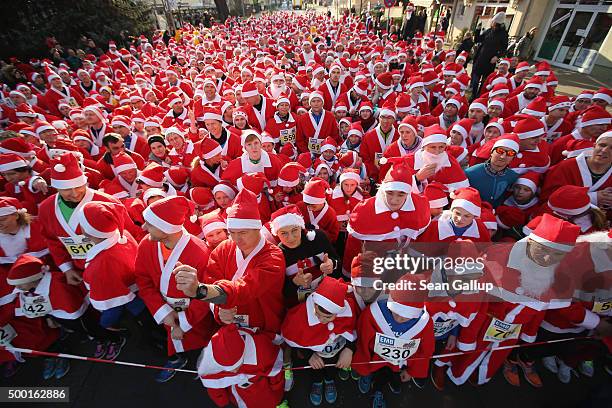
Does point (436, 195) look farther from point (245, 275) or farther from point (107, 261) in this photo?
point (107, 261)

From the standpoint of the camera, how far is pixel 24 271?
265 cm

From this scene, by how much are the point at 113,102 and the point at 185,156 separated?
5937 mm

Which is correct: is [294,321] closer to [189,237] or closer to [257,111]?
[189,237]

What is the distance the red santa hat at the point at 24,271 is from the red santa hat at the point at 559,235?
4.67m

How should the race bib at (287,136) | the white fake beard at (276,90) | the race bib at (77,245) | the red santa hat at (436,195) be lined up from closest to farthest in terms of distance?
the race bib at (77,245)
the red santa hat at (436,195)
the race bib at (287,136)
the white fake beard at (276,90)

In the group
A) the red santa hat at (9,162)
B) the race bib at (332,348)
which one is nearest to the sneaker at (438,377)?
the race bib at (332,348)

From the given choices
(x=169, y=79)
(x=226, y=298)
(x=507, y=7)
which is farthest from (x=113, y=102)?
(x=507, y=7)

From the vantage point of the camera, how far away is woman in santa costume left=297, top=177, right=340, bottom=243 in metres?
3.35

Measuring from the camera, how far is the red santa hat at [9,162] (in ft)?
12.1

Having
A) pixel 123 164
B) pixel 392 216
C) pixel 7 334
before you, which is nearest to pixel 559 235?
pixel 392 216

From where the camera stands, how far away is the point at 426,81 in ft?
27.6

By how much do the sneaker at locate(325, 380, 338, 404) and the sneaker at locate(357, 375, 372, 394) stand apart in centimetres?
28

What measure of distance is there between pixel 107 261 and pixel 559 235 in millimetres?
3972

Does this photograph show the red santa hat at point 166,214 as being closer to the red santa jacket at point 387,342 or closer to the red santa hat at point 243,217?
the red santa hat at point 243,217
